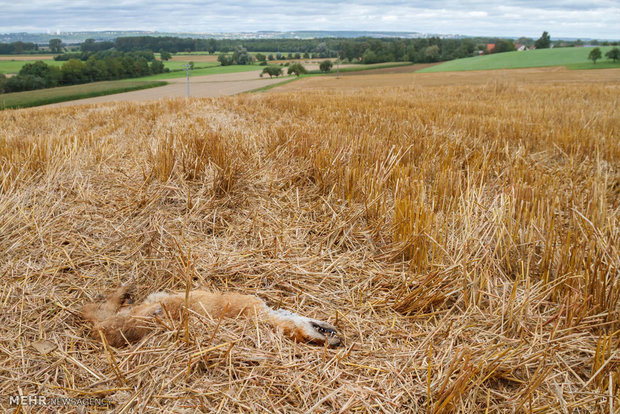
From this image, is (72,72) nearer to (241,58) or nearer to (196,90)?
(196,90)

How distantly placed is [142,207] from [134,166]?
0.90m

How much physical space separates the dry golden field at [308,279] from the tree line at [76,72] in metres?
70.2

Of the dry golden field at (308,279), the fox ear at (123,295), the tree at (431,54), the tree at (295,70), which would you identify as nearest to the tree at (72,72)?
the tree at (295,70)

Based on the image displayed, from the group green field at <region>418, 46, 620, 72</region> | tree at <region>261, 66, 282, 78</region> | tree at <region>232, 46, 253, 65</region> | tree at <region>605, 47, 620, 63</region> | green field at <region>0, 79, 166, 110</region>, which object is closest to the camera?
green field at <region>0, 79, 166, 110</region>

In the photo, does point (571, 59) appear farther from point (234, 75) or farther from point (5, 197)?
point (5, 197)

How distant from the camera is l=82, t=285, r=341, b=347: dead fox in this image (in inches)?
62.1

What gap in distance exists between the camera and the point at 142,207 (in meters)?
2.56

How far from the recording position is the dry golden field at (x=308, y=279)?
1329 mm

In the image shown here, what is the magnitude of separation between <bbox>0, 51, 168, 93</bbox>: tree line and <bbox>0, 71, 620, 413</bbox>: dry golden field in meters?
70.2

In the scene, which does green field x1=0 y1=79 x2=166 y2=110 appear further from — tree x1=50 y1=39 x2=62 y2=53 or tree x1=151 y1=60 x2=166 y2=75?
tree x1=50 y1=39 x2=62 y2=53

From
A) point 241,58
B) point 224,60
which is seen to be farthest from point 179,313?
point 241,58

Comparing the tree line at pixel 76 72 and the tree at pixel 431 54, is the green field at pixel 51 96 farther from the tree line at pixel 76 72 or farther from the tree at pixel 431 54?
the tree at pixel 431 54

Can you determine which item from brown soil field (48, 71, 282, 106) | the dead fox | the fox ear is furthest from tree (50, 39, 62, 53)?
the dead fox

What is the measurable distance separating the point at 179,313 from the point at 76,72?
8107 centimetres
